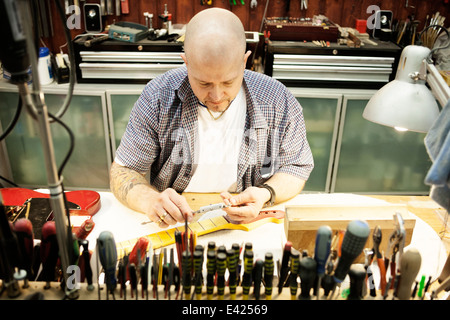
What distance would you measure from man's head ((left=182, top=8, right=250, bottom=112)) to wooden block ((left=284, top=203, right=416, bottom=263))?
47 centimetres

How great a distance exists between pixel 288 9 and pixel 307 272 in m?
2.78

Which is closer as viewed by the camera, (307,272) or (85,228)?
(307,272)

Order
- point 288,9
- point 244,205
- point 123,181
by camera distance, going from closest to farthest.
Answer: point 244,205, point 123,181, point 288,9

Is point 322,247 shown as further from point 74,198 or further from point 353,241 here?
point 74,198

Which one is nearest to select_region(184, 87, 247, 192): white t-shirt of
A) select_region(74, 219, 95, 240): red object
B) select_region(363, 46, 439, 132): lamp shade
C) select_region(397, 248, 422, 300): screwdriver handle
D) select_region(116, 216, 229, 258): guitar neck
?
select_region(116, 216, 229, 258): guitar neck

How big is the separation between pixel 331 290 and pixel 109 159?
2.58m

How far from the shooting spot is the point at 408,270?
78 cm

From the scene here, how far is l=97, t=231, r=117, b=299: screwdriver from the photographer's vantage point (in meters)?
0.74

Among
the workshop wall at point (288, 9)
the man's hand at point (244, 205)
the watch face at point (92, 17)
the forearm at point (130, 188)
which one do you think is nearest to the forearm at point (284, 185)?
the man's hand at point (244, 205)

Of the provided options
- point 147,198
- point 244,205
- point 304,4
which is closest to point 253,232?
point 244,205

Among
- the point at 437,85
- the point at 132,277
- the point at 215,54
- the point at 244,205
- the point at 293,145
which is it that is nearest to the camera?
the point at 132,277
